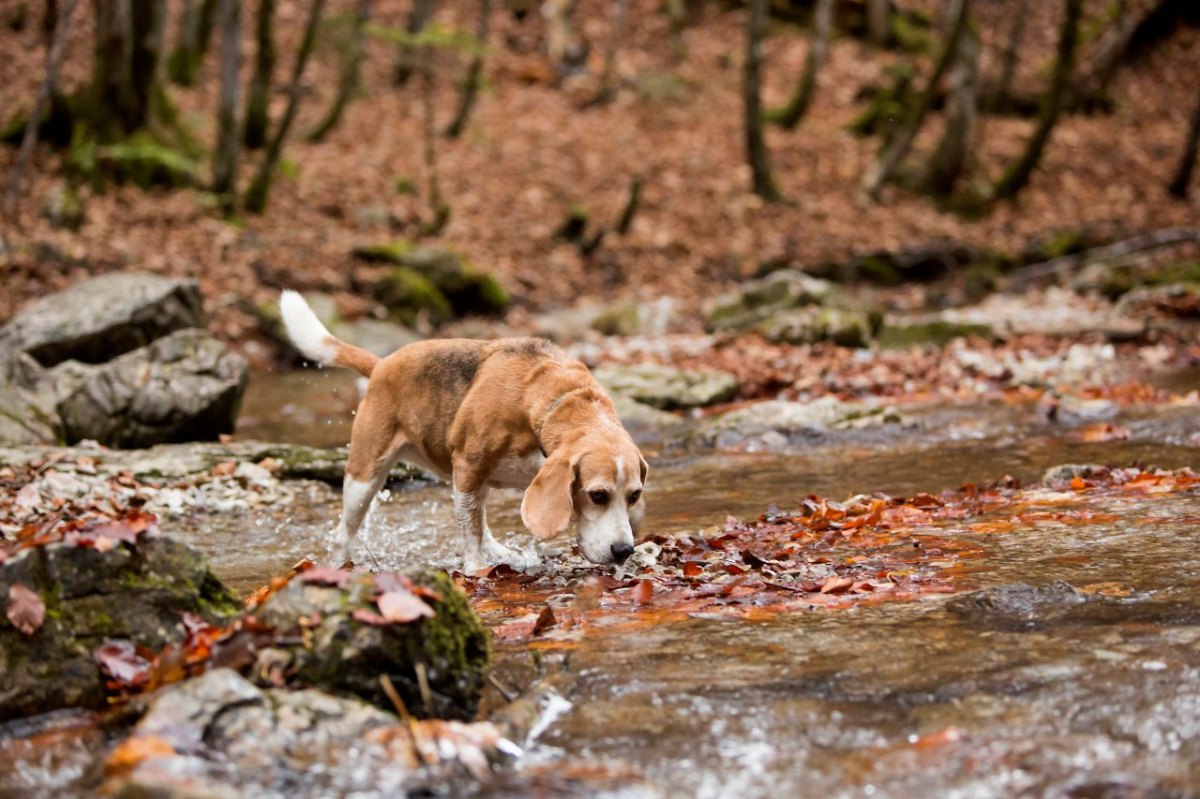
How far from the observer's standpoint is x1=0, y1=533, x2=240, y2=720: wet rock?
4.15 metres

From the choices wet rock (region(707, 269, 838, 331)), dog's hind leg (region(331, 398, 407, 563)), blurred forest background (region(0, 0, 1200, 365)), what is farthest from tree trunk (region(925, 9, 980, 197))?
dog's hind leg (region(331, 398, 407, 563))

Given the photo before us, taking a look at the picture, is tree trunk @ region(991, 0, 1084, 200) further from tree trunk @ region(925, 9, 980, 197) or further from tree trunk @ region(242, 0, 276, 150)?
tree trunk @ region(242, 0, 276, 150)

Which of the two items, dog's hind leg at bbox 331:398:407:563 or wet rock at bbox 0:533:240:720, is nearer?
wet rock at bbox 0:533:240:720

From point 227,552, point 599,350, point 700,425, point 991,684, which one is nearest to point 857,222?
point 599,350

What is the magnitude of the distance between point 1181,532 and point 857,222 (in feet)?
65.2

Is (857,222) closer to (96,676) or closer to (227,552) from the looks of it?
(227,552)

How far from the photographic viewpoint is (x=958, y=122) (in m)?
26.8

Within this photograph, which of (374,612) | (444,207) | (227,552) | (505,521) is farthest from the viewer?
(444,207)

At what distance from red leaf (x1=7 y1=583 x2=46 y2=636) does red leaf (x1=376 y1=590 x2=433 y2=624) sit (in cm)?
121

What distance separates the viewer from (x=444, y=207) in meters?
22.8

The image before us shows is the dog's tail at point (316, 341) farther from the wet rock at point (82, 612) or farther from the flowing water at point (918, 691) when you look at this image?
the wet rock at point (82, 612)

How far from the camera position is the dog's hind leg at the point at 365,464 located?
7.25 metres

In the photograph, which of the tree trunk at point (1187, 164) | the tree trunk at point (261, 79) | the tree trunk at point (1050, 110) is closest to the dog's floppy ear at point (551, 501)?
the tree trunk at point (261, 79)

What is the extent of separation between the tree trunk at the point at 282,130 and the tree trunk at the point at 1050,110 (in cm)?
1477
